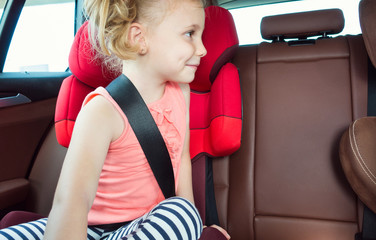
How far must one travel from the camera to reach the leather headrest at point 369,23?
45.4 inches

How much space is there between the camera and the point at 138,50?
0.96 metres

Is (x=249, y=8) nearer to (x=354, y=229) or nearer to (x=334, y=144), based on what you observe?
(x=334, y=144)

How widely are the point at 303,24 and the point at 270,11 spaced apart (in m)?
1.01

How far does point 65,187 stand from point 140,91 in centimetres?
38

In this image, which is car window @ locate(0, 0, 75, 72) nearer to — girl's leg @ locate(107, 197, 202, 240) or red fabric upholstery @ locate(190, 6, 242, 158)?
red fabric upholstery @ locate(190, 6, 242, 158)

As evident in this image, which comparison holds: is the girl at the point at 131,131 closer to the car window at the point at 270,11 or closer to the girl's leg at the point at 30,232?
the girl's leg at the point at 30,232

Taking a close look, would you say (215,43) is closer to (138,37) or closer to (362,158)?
(138,37)

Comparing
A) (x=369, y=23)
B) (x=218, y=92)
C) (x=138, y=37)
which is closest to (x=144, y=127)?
(x=138, y=37)

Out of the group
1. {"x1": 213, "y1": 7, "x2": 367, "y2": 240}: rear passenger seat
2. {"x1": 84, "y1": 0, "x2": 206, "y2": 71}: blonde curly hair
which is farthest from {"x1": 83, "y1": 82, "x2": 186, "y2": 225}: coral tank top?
{"x1": 213, "y1": 7, "x2": 367, "y2": 240}: rear passenger seat

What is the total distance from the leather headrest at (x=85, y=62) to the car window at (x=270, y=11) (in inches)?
35.5

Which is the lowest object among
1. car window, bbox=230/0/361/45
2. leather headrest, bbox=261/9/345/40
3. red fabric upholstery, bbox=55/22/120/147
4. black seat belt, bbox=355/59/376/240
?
black seat belt, bbox=355/59/376/240

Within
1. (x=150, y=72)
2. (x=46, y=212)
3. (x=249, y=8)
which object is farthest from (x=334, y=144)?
(x=249, y=8)

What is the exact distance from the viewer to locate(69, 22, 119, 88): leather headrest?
1150mm

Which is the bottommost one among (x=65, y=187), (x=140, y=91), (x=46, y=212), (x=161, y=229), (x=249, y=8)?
(x=46, y=212)
